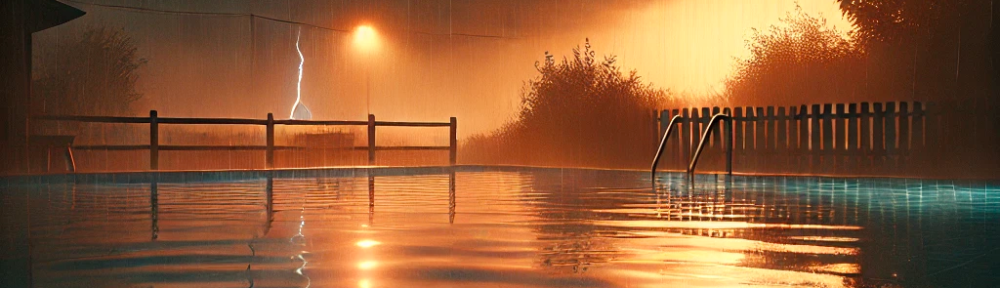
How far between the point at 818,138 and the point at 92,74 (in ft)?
53.2

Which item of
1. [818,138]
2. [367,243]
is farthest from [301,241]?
[818,138]

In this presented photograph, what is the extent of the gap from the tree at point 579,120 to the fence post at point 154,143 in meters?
7.79

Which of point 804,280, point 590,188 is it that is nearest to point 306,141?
point 590,188

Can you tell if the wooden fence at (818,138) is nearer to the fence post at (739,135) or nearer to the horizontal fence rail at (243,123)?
the fence post at (739,135)

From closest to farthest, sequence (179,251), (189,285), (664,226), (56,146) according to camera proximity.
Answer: (189,285)
(179,251)
(664,226)
(56,146)

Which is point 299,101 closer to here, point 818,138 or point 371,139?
point 371,139

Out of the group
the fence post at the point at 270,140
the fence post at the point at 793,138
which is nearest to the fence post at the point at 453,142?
the fence post at the point at 270,140

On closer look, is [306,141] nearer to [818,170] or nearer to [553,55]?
[553,55]

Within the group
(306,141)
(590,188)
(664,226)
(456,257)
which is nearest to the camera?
(456,257)

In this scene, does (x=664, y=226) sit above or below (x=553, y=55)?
below

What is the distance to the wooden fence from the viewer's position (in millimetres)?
16656

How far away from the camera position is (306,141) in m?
22.2

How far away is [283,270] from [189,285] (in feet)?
1.42

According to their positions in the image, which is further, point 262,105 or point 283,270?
point 262,105
